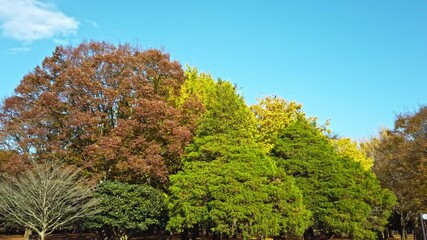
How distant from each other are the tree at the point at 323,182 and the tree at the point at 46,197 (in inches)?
522

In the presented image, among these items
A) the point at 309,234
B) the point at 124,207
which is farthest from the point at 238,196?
the point at 309,234

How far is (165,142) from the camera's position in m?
28.1

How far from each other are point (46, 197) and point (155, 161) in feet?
22.3

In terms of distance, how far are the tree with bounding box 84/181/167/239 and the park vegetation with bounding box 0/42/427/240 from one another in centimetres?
7

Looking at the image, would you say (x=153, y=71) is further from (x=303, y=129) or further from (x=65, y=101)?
(x=303, y=129)

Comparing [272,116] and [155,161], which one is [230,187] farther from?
[272,116]

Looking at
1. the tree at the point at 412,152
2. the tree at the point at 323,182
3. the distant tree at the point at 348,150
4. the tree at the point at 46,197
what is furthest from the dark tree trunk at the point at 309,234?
the tree at the point at 46,197

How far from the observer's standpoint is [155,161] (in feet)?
83.9

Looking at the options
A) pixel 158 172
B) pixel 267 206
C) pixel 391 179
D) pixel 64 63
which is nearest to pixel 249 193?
pixel 267 206

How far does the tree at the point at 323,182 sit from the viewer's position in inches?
1006

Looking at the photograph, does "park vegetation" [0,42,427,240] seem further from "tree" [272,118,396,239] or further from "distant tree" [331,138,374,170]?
"distant tree" [331,138,374,170]

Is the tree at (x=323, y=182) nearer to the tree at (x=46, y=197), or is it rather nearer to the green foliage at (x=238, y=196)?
the green foliage at (x=238, y=196)

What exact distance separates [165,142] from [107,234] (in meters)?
7.56

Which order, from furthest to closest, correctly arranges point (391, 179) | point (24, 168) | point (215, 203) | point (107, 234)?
point (391, 179) → point (107, 234) → point (24, 168) → point (215, 203)
